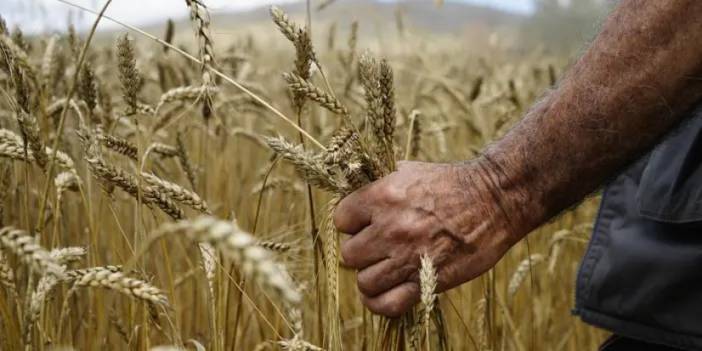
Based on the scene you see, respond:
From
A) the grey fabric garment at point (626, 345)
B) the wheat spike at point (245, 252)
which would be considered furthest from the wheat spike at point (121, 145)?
the grey fabric garment at point (626, 345)

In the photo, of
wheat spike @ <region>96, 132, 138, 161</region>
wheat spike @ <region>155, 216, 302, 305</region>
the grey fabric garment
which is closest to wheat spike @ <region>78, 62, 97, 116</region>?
wheat spike @ <region>96, 132, 138, 161</region>

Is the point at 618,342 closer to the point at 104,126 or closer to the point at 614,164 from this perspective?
the point at 614,164

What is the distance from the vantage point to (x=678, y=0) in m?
1.15

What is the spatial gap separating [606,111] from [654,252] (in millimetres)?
509

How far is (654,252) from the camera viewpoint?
62.7 inches

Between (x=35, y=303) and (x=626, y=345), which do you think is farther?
(x=626, y=345)

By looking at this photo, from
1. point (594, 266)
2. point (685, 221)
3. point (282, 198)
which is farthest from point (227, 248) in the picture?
point (282, 198)

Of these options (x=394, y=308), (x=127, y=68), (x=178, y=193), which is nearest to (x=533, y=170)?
(x=394, y=308)

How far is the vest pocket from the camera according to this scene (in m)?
1.51

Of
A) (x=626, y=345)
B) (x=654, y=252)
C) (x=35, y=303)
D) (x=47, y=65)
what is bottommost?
(x=626, y=345)

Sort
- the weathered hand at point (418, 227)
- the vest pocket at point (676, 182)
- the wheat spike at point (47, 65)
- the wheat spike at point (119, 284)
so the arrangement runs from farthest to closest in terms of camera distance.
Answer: the wheat spike at point (47, 65), the vest pocket at point (676, 182), the weathered hand at point (418, 227), the wheat spike at point (119, 284)

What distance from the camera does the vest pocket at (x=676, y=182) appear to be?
151 centimetres

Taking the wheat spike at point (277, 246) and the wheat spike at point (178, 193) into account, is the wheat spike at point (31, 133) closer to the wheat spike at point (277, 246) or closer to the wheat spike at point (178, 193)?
the wheat spike at point (178, 193)

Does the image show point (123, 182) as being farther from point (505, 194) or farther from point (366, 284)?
point (505, 194)
